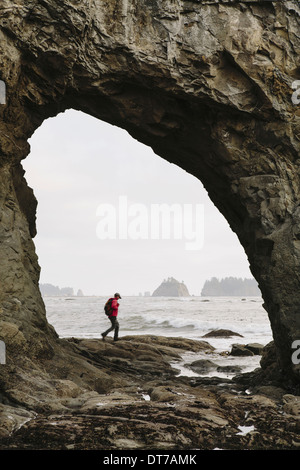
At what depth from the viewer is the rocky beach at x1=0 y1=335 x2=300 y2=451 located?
7.48 metres

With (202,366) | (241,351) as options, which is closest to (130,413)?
Answer: (202,366)

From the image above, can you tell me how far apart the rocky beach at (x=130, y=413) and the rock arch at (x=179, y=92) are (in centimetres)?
138

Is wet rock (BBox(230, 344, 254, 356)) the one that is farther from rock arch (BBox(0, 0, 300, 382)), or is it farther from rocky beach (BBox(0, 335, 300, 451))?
rock arch (BBox(0, 0, 300, 382))

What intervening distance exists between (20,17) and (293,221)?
33.8 ft

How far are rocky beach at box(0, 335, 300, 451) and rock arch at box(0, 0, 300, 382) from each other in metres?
1.38

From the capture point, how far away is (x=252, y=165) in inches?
574

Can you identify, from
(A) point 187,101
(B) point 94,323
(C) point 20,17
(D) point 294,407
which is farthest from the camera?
(B) point 94,323

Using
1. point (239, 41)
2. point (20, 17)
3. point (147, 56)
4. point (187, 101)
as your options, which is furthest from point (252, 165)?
point (20, 17)

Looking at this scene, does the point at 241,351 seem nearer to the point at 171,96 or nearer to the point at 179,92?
the point at 171,96

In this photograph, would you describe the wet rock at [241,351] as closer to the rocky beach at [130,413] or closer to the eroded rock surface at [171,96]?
the eroded rock surface at [171,96]

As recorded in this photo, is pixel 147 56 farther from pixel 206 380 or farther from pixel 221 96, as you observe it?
pixel 206 380

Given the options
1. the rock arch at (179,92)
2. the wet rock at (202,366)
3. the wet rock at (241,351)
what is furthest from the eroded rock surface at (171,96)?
the wet rock at (241,351)

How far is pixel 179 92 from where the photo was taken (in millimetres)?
14000

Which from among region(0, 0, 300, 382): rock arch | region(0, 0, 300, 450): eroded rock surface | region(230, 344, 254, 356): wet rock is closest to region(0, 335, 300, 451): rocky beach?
region(0, 0, 300, 450): eroded rock surface
